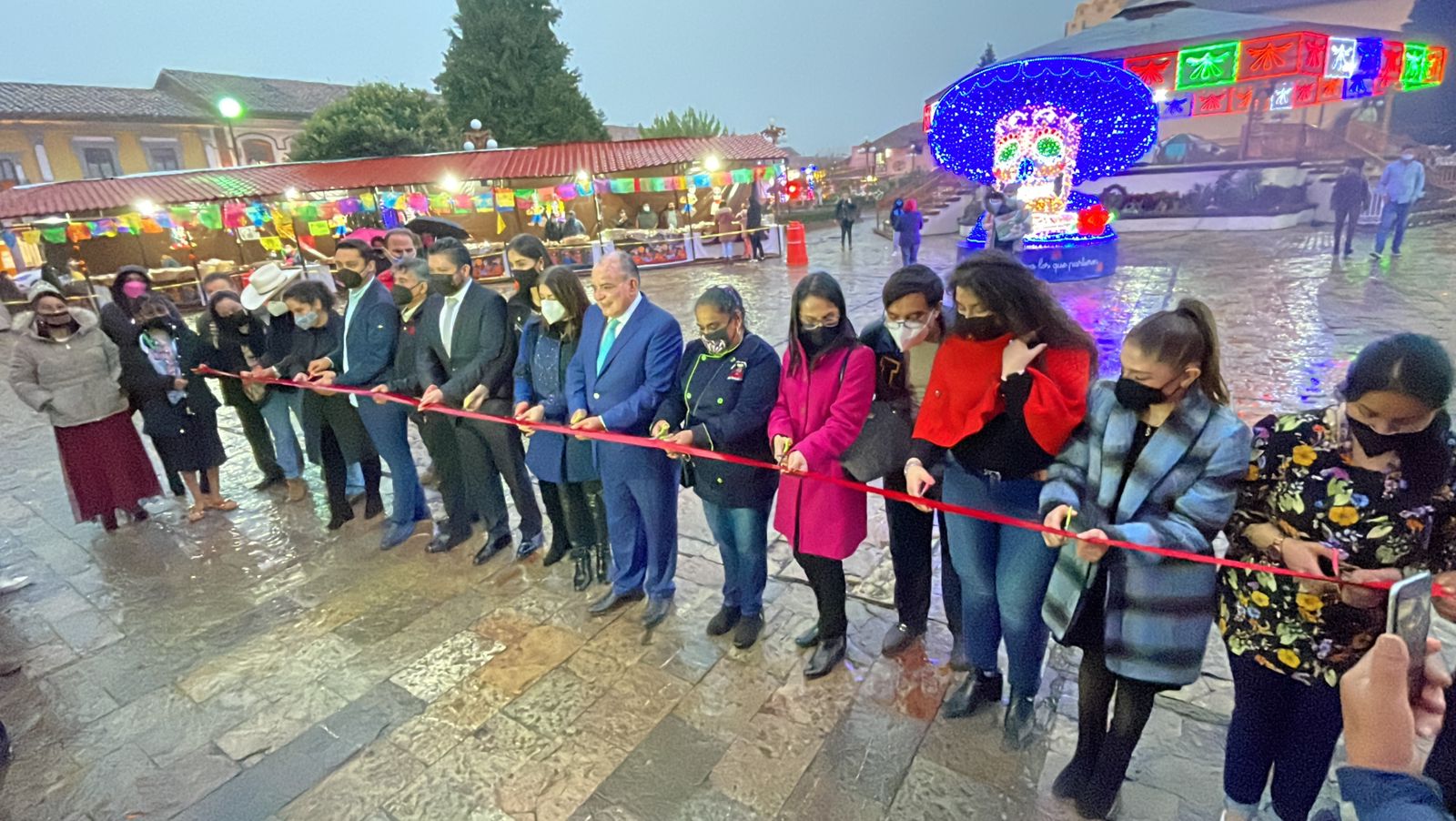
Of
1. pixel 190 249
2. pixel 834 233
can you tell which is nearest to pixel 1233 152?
pixel 834 233

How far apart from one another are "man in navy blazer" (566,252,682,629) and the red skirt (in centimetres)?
395

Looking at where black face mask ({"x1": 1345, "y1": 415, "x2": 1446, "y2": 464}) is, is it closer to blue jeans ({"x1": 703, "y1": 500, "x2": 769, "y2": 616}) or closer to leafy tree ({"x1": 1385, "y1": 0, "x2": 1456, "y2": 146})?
blue jeans ({"x1": 703, "y1": 500, "x2": 769, "y2": 616})

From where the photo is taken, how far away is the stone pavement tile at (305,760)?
108 inches

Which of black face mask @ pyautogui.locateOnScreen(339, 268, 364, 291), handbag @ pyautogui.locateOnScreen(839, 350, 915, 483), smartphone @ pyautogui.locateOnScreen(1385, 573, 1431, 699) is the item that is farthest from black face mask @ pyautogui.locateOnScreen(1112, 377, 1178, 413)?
black face mask @ pyautogui.locateOnScreen(339, 268, 364, 291)

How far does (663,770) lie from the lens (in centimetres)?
272

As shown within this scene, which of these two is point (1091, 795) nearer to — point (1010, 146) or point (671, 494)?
point (671, 494)

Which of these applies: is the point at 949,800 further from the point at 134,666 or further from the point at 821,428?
the point at 134,666

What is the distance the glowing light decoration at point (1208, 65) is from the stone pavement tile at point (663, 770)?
20.3 m

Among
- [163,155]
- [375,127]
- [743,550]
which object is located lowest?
[743,550]

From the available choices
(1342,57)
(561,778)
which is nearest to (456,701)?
(561,778)

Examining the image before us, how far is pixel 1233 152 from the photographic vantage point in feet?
85.7

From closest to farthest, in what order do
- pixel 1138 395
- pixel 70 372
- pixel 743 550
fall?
1. pixel 1138 395
2. pixel 743 550
3. pixel 70 372

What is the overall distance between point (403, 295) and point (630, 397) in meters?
2.05

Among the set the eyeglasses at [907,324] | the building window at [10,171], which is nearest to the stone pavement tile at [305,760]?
the eyeglasses at [907,324]
